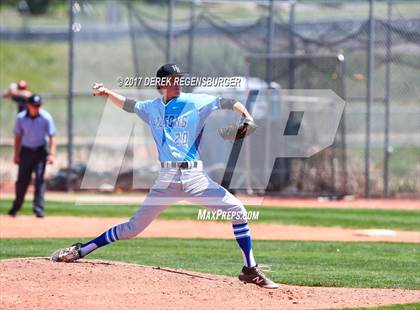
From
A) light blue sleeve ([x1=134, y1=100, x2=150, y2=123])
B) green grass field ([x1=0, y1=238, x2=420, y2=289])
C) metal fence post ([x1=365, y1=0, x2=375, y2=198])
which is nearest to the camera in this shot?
light blue sleeve ([x1=134, y1=100, x2=150, y2=123])

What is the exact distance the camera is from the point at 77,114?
39.1 meters

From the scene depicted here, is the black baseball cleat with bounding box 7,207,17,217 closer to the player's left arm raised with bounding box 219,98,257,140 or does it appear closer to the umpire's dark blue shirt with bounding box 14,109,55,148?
the umpire's dark blue shirt with bounding box 14,109,55,148

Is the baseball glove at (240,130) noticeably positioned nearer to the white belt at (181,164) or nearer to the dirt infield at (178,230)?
the white belt at (181,164)

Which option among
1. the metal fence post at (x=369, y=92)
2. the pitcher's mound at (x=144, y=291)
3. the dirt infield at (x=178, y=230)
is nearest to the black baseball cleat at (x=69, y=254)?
the pitcher's mound at (x=144, y=291)

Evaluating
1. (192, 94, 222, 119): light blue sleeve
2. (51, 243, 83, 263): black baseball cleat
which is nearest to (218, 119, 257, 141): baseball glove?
(192, 94, 222, 119): light blue sleeve

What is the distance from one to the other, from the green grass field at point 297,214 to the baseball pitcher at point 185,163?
25.2ft

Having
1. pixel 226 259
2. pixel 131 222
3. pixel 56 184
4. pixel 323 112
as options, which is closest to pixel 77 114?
pixel 56 184

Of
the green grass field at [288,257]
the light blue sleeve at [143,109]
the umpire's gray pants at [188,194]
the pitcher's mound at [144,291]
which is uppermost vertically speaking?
the light blue sleeve at [143,109]

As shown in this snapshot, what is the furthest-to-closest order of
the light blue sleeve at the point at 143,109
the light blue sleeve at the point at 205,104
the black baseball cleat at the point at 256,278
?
1. the light blue sleeve at the point at 143,109
2. the light blue sleeve at the point at 205,104
3. the black baseball cleat at the point at 256,278

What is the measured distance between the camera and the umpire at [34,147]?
17.3 m

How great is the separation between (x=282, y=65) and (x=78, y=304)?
1500 centimetres

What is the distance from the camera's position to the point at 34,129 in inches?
682

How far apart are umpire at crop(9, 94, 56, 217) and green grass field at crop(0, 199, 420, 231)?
1.18 m

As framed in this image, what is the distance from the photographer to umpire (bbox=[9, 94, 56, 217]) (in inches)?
680
